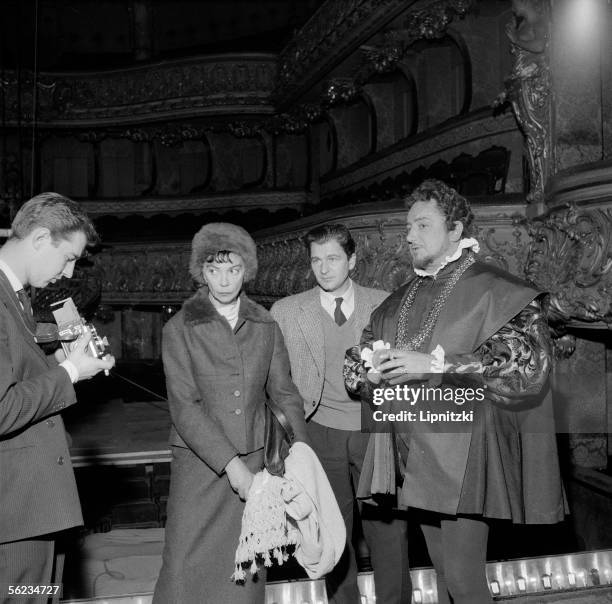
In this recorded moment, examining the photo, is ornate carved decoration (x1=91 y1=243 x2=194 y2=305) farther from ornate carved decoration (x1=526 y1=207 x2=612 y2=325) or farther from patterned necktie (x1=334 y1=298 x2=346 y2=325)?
patterned necktie (x1=334 y1=298 x2=346 y2=325)

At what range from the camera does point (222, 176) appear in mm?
14312

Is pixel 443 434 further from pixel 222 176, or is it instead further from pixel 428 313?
pixel 222 176

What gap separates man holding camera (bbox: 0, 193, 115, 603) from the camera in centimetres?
206

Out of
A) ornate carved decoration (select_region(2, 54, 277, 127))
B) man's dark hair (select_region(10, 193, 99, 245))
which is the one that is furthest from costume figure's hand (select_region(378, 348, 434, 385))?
ornate carved decoration (select_region(2, 54, 277, 127))

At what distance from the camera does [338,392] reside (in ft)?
9.95

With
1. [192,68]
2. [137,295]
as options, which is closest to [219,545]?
[137,295]

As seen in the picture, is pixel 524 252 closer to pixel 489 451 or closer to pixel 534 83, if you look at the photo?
pixel 534 83

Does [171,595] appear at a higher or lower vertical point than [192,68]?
lower

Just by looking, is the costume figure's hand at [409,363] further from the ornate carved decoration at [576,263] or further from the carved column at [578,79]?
the carved column at [578,79]

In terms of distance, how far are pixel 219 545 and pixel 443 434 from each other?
88cm

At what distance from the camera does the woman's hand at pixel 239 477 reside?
2480mm

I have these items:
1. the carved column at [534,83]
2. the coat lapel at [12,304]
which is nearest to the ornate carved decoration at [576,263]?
the carved column at [534,83]

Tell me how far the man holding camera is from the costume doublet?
1.07 m

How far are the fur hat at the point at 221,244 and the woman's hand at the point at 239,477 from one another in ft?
2.25
